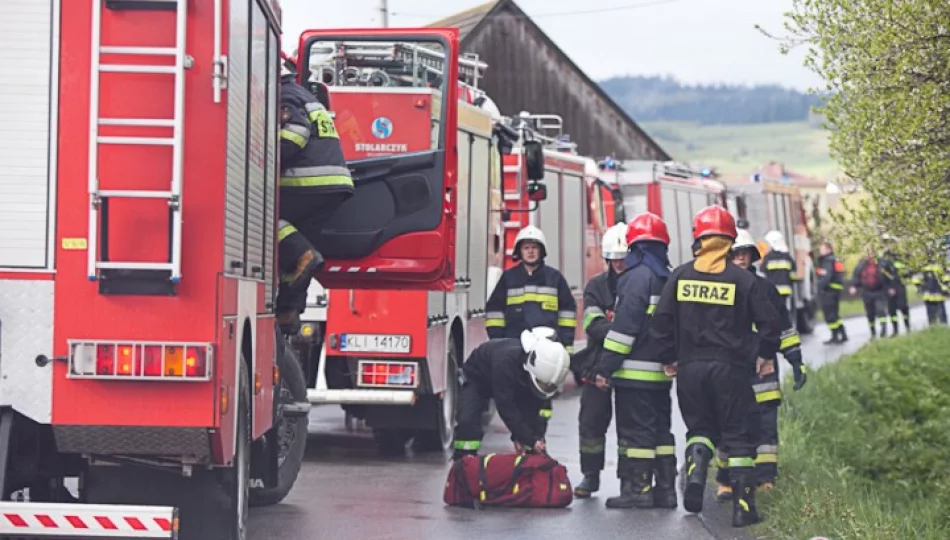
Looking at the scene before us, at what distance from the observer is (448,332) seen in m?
13.7

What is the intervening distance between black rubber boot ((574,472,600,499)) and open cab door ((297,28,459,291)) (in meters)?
1.54

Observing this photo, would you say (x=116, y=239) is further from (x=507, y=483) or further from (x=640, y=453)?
(x=640, y=453)

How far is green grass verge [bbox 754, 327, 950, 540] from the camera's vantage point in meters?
9.13

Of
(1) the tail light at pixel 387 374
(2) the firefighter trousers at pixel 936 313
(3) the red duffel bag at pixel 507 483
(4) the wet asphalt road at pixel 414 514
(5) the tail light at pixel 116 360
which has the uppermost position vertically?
(2) the firefighter trousers at pixel 936 313

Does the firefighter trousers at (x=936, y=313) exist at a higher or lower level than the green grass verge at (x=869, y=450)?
higher

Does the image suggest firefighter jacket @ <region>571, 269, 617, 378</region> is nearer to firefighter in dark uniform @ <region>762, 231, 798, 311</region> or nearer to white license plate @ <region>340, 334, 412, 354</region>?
white license plate @ <region>340, 334, 412, 354</region>

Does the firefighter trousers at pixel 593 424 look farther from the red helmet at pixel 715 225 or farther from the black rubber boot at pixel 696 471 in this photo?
the red helmet at pixel 715 225

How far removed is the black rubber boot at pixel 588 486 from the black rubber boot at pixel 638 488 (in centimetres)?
53

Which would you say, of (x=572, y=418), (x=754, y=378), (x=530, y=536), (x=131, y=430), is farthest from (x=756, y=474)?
(x=572, y=418)

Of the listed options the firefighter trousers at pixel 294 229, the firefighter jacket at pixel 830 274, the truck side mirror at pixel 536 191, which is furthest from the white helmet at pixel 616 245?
the firefighter jacket at pixel 830 274

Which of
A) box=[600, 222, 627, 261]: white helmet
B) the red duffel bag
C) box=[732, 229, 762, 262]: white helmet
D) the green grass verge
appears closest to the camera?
the green grass verge

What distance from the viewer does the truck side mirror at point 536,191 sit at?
621 inches

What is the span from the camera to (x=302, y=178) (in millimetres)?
8891

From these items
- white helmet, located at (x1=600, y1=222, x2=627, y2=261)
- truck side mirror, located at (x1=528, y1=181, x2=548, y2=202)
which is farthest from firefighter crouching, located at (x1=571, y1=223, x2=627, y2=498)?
truck side mirror, located at (x1=528, y1=181, x2=548, y2=202)
